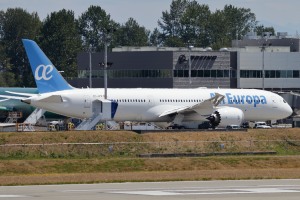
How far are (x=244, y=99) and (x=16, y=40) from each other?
10825cm

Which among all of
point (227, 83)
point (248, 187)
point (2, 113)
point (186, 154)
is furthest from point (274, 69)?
point (248, 187)

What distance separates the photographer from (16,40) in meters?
193

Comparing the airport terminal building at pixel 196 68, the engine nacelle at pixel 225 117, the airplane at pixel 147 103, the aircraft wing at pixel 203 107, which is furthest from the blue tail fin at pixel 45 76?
the airport terminal building at pixel 196 68

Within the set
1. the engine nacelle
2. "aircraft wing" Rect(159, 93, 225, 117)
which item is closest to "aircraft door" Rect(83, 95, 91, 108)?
"aircraft wing" Rect(159, 93, 225, 117)

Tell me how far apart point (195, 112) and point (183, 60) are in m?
43.5

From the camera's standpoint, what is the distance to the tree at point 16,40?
187875 millimetres

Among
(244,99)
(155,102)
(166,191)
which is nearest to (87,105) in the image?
(155,102)

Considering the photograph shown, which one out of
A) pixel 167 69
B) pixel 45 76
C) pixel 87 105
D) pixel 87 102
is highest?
pixel 167 69

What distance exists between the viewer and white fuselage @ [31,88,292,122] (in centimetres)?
8331

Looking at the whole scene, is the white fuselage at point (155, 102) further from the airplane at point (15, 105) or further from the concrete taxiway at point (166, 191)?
the concrete taxiway at point (166, 191)

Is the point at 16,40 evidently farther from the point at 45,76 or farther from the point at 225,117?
the point at 225,117

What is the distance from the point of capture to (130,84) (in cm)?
13250

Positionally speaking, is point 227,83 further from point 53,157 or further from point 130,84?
point 53,157

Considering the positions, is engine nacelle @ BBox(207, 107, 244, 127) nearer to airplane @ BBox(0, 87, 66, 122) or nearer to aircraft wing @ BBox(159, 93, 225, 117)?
aircraft wing @ BBox(159, 93, 225, 117)
